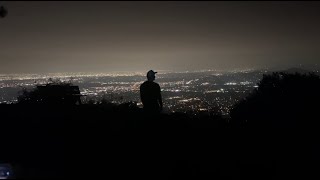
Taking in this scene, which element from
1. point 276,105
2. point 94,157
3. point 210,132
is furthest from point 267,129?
point 94,157

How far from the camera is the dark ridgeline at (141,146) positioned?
23.1ft

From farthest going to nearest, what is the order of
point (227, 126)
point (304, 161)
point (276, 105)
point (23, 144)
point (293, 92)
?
1. point (293, 92)
2. point (276, 105)
3. point (227, 126)
4. point (304, 161)
5. point (23, 144)

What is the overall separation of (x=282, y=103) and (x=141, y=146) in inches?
409

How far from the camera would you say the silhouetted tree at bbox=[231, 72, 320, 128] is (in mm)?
13602

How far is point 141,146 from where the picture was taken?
8141 mm

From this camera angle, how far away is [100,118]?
10.3 m

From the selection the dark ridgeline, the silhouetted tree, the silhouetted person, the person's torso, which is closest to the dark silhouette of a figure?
the person's torso

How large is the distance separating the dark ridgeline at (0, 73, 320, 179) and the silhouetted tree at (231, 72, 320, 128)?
1.29 metres

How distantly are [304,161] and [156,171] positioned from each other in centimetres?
422

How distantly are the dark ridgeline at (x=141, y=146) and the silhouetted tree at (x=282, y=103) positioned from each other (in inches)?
50.7

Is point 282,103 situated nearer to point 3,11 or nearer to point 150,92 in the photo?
point 150,92

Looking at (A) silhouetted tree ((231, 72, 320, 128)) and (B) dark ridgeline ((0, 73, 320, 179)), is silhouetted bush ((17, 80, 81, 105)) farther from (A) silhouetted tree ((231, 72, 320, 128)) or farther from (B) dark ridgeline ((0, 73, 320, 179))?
(A) silhouetted tree ((231, 72, 320, 128))

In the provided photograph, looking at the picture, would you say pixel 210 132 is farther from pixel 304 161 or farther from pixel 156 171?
pixel 156 171

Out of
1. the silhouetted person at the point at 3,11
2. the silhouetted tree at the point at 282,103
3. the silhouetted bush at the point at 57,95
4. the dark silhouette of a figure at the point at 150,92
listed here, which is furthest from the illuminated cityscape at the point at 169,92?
the silhouetted person at the point at 3,11
